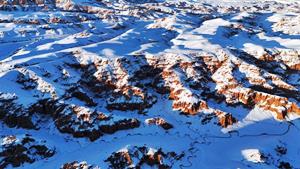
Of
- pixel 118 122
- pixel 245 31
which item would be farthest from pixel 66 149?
pixel 245 31

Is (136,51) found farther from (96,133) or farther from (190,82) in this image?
(96,133)

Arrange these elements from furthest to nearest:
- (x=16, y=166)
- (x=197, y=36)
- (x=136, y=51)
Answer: (x=197, y=36) → (x=136, y=51) → (x=16, y=166)

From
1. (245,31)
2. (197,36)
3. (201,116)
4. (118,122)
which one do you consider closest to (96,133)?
(118,122)

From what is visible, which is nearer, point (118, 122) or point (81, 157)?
point (81, 157)

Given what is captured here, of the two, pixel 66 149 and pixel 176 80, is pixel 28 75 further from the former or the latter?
pixel 176 80

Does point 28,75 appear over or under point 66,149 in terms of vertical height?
over

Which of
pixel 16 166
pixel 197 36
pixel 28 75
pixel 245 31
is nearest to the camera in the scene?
pixel 16 166
